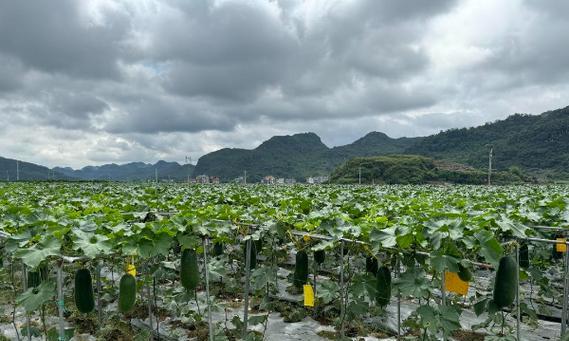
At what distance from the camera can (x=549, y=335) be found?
702cm

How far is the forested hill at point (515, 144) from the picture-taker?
389 ft

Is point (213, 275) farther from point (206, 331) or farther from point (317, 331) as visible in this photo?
point (317, 331)

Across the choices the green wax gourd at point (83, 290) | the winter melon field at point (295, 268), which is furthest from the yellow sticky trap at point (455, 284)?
the green wax gourd at point (83, 290)

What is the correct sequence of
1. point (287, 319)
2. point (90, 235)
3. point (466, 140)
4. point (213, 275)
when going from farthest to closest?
1. point (466, 140)
2. point (287, 319)
3. point (213, 275)
4. point (90, 235)

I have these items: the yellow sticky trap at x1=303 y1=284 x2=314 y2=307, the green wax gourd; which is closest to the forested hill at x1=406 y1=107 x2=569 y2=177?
the yellow sticky trap at x1=303 y1=284 x2=314 y2=307

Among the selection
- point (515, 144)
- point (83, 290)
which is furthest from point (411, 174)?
point (83, 290)

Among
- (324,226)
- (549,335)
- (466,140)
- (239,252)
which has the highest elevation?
(466,140)

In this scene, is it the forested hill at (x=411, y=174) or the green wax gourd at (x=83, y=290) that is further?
the forested hill at (x=411, y=174)

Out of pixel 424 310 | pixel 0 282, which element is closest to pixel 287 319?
pixel 424 310

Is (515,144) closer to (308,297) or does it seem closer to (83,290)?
(308,297)

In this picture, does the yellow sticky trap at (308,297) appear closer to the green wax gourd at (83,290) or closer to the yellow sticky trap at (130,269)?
the yellow sticky trap at (130,269)

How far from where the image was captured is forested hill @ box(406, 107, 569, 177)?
118 metres

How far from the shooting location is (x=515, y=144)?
5256 inches

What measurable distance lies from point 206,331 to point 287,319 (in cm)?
144
